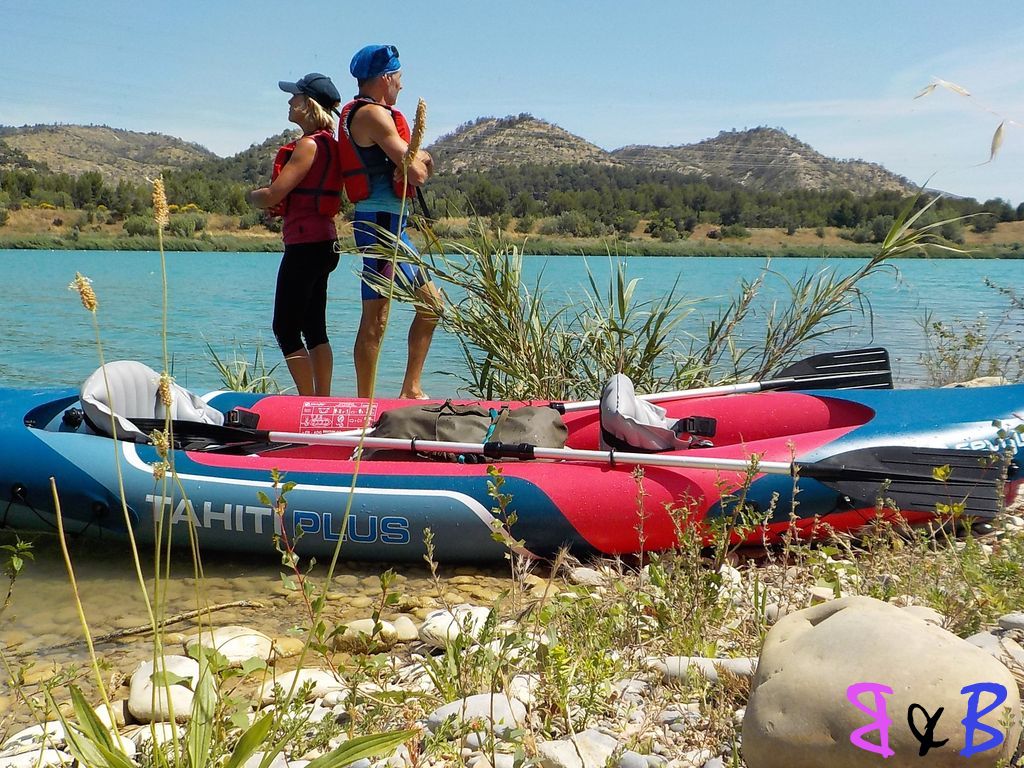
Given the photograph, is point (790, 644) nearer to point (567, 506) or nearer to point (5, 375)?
point (567, 506)

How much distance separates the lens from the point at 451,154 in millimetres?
55094

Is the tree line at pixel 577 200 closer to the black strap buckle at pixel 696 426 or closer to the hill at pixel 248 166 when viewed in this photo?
the hill at pixel 248 166

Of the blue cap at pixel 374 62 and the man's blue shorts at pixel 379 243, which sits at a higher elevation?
the blue cap at pixel 374 62

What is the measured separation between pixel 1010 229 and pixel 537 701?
36.9 metres

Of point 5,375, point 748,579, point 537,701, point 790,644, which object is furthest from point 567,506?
point 5,375

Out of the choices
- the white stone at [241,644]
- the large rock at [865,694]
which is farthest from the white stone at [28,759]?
the large rock at [865,694]

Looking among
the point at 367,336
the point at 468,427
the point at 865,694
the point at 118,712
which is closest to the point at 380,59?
the point at 367,336

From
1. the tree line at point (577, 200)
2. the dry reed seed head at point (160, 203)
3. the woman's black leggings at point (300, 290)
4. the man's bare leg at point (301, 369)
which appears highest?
the tree line at point (577, 200)

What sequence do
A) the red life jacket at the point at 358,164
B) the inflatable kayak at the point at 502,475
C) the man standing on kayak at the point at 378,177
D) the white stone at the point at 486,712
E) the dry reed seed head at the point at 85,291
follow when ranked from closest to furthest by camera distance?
the dry reed seed head at the point at 85,291, the white stone at the point at 486,712, the inflatable kayak at the point at 502,475, the man standing on kayak at the point at 378,177, the red life jacket at the point at 358,164

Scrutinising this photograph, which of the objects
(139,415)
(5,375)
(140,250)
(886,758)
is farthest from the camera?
(140,250)

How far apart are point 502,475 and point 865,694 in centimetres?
198

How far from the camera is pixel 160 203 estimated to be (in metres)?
1.09

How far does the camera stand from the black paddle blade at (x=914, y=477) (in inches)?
124

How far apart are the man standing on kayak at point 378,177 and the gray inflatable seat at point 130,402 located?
948mm
